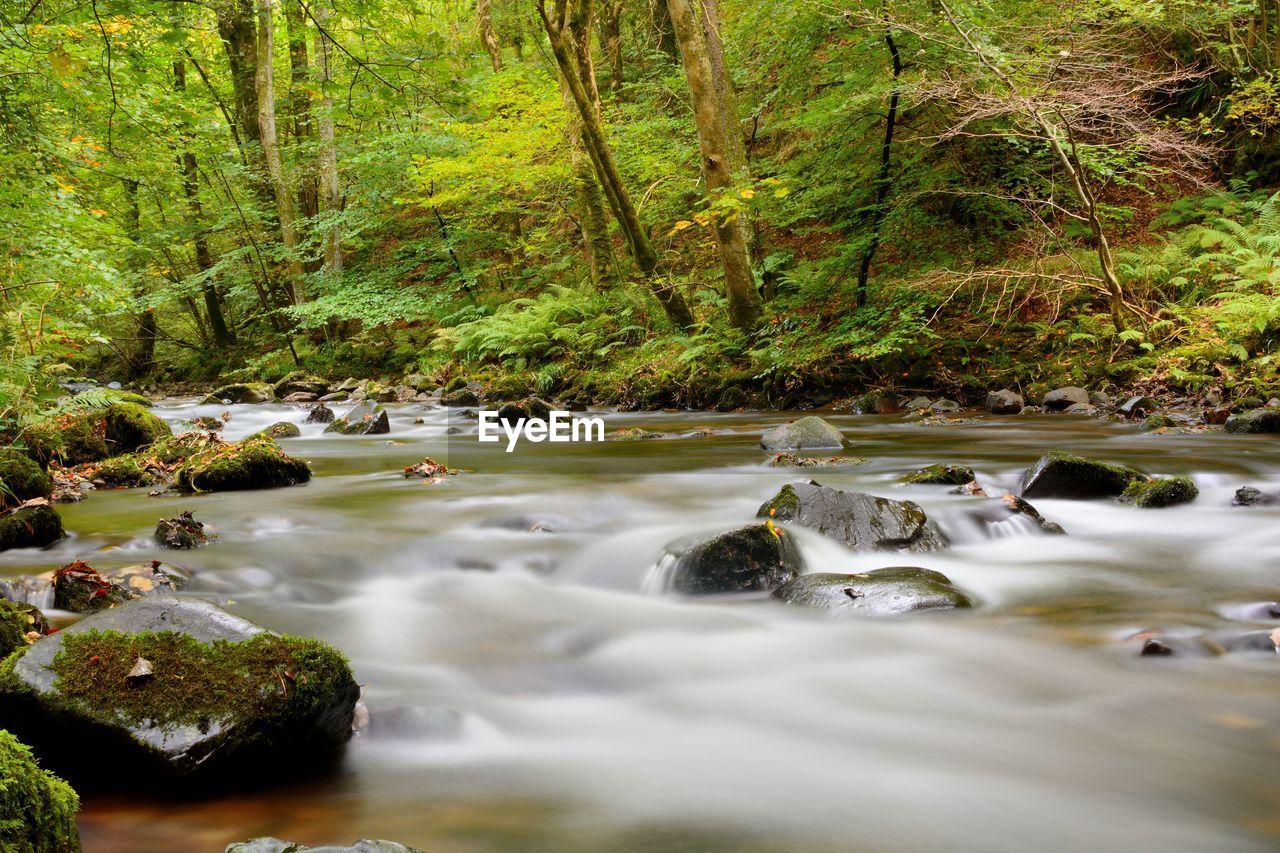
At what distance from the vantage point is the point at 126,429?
8.39 meters

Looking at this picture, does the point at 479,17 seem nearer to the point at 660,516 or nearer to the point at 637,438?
the point at 637,438

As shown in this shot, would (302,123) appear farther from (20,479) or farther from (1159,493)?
(1159,493)

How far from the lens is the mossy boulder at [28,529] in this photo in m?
4.88

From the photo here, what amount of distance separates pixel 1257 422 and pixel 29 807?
9.55m

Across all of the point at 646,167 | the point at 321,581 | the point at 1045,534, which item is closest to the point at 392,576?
the point at 321,581

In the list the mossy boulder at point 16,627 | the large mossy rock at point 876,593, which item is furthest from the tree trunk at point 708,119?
the mossy boulder at point 16,627

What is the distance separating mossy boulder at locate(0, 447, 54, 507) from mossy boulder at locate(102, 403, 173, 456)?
6.35 feet

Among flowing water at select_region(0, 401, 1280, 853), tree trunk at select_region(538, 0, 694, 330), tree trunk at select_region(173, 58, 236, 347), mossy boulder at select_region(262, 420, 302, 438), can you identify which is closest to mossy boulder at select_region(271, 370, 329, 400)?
tree trunk at select_region(173, 58, 236, 347)

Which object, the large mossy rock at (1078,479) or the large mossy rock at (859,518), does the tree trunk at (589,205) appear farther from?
the large mossy rock at (859,518)

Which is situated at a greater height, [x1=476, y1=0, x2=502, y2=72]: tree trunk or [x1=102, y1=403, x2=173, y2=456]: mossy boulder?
[x1=476, y1=0, x2=502, y2=72]: tree trunk

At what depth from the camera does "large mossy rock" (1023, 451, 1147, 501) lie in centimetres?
586

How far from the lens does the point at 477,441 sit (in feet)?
35.6

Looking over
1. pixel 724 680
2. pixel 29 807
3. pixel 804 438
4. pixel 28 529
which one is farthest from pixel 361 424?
pixel 29 807

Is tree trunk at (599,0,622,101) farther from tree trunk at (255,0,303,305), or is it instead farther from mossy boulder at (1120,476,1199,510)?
mossy boulder at (1120,476,1199,510)
